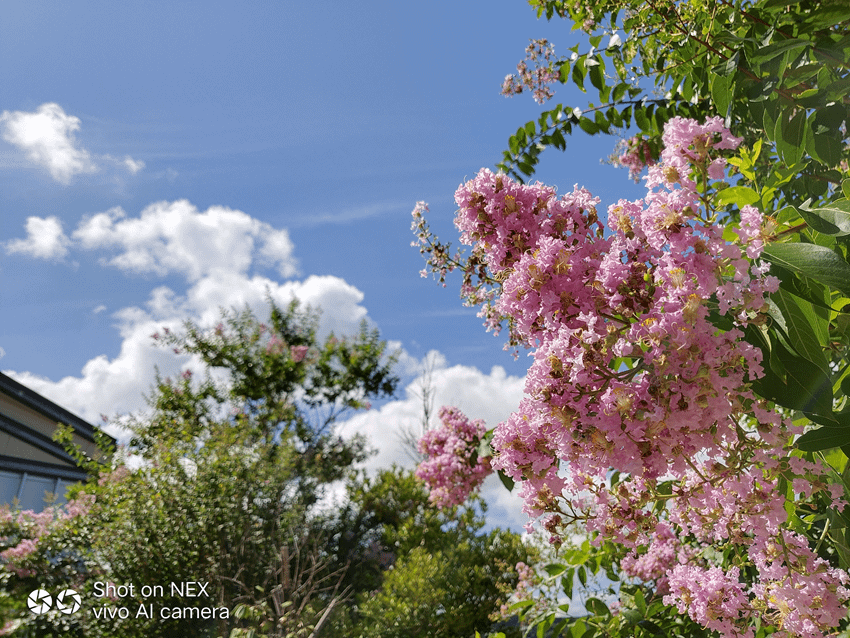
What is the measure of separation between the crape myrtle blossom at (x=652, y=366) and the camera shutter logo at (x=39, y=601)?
7.57 m

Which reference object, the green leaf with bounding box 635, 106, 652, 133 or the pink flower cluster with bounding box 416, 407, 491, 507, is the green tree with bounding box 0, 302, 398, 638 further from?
the green leaf with bounding box 635, 106, 652, 133

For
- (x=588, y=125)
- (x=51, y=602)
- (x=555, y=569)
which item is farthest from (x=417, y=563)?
(x=588, y=125)

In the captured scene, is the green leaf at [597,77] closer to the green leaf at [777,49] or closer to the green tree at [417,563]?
the green leaf at [777,49]

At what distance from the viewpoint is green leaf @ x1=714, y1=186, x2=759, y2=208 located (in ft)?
4.06

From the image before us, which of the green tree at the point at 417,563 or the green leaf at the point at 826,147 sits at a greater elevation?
the green leaf at the point at 826,147

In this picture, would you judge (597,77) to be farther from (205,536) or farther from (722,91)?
(205,536)

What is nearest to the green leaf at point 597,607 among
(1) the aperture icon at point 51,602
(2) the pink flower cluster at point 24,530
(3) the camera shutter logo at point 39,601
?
(1) the aperture icon at point 51,602

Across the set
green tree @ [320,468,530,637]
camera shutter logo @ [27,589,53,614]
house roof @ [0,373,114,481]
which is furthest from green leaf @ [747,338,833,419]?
house roof @ [0,373,114,481]

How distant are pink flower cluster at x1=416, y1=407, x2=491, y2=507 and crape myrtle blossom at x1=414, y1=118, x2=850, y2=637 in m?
1.61

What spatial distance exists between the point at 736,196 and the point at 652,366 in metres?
0.43

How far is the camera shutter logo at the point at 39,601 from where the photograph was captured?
659cm

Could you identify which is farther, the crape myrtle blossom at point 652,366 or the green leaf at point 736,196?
the green leaf at point 736,196

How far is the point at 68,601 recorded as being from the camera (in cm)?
684

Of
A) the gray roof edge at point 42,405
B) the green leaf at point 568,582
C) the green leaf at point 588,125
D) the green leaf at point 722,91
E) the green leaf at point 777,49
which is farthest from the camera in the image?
the gray roof edge at point 42,405
